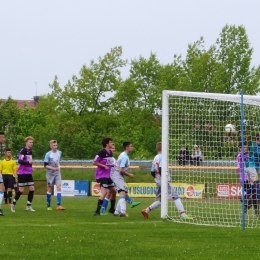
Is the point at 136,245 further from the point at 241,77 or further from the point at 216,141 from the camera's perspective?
the point at 241,77

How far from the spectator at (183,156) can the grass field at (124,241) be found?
8.98ft

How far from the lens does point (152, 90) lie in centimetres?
5591

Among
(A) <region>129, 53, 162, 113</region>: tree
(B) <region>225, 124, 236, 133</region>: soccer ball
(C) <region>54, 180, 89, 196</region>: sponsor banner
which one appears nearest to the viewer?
(B) <region>225, 124, 236, 133</region>: soccer ball

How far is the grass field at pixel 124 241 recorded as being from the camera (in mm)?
9883

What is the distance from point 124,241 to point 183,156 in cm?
642

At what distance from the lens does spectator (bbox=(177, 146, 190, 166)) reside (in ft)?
57.3

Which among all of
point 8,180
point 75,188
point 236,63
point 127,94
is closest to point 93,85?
point 127,94

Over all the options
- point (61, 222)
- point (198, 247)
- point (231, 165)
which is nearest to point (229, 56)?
point (231, 165)

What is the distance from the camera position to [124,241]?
445 inches

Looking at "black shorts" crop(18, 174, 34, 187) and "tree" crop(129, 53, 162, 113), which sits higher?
"tree" crop(129, 53, 162, 113)

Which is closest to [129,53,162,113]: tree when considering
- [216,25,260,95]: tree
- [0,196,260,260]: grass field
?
[216,25,260,95]: tree

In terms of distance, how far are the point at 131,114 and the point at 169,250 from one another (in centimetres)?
Result: 4607

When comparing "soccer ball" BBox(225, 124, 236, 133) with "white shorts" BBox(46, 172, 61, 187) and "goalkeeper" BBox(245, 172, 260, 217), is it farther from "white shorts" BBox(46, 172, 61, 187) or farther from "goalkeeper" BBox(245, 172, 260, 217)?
"white shorts" BBox(46, 172, 61, 187)

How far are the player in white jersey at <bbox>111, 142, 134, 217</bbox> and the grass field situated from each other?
9.18ft
